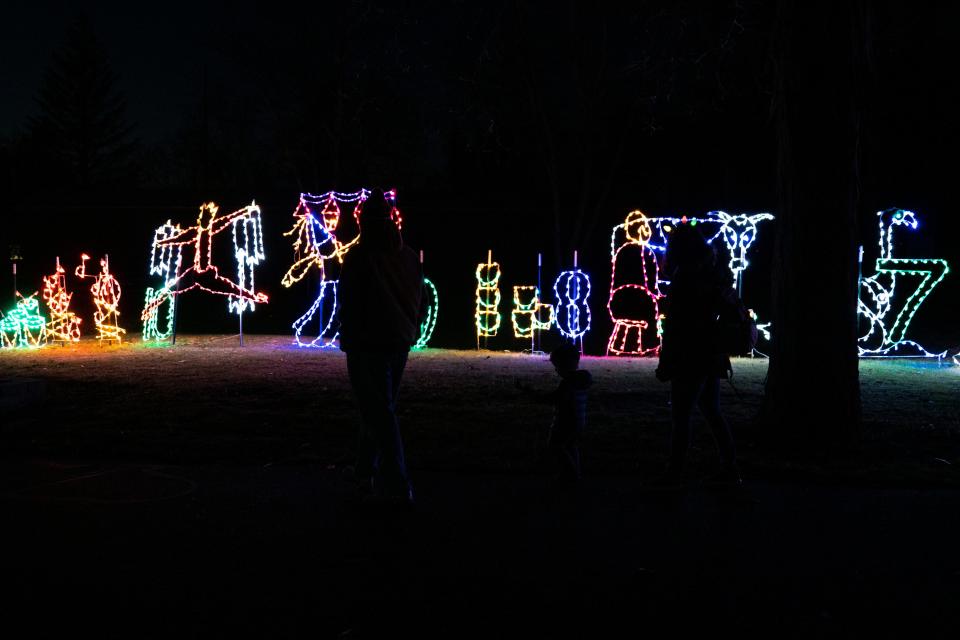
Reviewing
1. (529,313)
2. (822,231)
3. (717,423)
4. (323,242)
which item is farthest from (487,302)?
(717,423)

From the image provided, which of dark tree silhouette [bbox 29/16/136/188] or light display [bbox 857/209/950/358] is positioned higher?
dark tree silhouette [bbox 29/16/136/188]

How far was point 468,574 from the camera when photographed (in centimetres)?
397

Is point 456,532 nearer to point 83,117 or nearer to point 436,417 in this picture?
point 436,417

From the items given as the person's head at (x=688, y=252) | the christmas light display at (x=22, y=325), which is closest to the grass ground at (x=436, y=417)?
the person's head at (x=688, y=252)

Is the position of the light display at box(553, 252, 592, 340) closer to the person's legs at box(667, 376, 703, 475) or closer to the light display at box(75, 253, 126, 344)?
the light display at box(75, 253, 126, 344)

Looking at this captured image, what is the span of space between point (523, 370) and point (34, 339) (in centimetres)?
1105

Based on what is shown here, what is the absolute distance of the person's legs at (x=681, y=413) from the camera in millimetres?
5492

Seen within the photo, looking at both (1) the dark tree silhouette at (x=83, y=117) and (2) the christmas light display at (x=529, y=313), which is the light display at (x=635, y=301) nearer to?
(2) the christmas light display at (x=529, y=313)

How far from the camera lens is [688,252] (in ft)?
17.9

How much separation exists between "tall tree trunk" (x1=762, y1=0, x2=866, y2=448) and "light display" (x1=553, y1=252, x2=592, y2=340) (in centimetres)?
856

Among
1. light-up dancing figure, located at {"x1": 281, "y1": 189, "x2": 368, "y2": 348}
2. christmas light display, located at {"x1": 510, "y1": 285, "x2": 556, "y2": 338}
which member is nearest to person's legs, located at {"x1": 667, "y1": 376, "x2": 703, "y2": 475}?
christmas light display, located at {"x1": 510, "y1": 285, "x2": 556, "y2": 338}

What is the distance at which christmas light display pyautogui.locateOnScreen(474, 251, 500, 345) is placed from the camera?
16.5 m

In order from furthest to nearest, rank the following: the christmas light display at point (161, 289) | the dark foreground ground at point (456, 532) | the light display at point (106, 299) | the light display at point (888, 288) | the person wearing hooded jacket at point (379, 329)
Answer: the light display at point (106, 299) → the christmas light display at point (161, 289) → the light display at point (888, 288) → the person wearing hooded jacket at point (379, 329) → the dark foreground ground at point (456, 532)

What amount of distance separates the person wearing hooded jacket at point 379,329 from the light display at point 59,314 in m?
13.9
